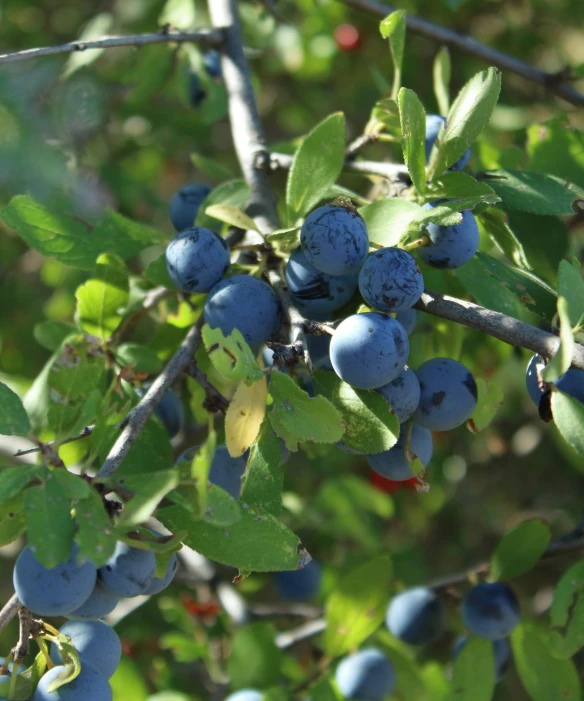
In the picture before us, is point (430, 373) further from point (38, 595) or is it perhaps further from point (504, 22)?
point (504, 22)

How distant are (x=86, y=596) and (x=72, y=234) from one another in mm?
478

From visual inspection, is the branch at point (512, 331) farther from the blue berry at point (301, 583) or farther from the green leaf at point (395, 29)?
the blue berry at point (301, 583)

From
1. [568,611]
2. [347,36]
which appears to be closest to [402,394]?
[568,611]

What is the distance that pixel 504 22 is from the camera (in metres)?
2.37

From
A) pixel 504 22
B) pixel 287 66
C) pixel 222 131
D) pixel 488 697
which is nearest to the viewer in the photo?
pixel 488 697

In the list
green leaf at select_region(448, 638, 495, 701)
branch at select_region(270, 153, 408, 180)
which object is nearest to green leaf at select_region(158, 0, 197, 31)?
branch at select_region(270, 153, 408, 180)

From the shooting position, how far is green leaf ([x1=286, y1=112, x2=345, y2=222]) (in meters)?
0.94

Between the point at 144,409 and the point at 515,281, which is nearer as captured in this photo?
the point at 144,409

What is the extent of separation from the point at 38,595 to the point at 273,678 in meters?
0.77

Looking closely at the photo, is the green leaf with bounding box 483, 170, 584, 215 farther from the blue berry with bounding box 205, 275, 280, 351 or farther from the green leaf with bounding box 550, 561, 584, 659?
the green leaf with bounding box 550, 561, 584, 659

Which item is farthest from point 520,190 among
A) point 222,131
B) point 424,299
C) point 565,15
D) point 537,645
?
point 222,131

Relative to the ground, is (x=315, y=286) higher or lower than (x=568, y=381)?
higher

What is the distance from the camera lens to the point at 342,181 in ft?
6.26

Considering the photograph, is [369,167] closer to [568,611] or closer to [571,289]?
[571,289]
